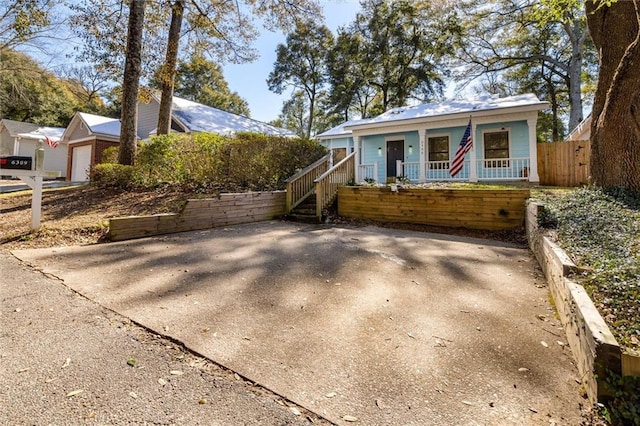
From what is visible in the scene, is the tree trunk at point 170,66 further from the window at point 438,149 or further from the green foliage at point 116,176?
the window at point 438,149

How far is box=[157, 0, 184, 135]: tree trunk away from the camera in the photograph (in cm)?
993

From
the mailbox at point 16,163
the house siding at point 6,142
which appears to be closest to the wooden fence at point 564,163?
the mailbox at point 16,163

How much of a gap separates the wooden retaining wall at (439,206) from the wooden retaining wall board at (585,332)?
3105 mm

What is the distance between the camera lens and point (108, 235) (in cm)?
471

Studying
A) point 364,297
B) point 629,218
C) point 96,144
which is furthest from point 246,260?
point 96,144

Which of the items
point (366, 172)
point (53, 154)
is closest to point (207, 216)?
point (366, 172)

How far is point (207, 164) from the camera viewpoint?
7.57m

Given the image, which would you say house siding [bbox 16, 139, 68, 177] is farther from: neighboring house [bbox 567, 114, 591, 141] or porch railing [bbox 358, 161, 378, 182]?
neighboring house [bbox 567, 114, 591, 141]

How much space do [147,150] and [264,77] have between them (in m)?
22.1

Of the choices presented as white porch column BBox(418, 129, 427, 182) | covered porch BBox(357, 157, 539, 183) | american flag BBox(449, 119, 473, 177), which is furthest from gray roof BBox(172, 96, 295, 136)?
american flag BBox(449, 119, 473, 177)

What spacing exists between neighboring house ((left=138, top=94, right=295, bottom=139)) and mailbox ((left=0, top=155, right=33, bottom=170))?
32.3 ft

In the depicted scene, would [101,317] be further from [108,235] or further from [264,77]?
[264,77]

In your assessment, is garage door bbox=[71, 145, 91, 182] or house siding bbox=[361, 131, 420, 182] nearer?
house siding bbox=[361, 131, 420, 182]

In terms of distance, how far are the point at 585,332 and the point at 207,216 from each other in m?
5.80
